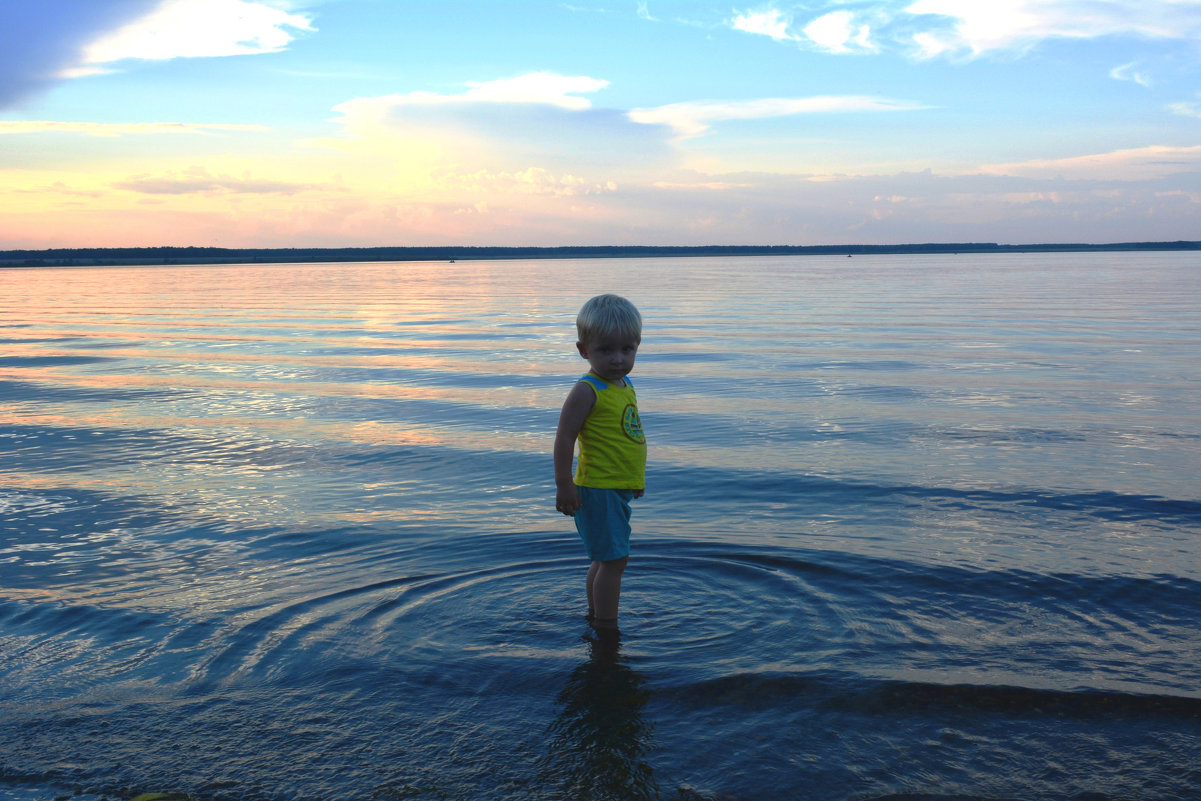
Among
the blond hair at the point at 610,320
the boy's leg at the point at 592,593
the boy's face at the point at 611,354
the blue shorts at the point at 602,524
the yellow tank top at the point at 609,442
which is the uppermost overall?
the blond hair at the point at 610,320

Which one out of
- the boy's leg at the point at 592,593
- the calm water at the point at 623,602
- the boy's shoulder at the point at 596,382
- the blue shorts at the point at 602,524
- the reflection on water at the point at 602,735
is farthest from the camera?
the boy's leg at the point at 592,593

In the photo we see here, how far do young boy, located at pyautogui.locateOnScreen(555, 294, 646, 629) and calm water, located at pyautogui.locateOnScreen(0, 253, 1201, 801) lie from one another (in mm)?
399

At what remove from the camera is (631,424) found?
4828 millimetres

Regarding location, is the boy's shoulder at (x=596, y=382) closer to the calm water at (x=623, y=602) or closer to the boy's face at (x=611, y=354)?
the boy's face at (x=611, y=354)

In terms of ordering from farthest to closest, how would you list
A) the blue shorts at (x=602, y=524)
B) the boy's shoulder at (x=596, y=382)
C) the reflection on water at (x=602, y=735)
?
the blue shorts at (x=602, y=524), the boy's shoulder at (x=596, y=382), the reflection on water at (x=602, y=735)

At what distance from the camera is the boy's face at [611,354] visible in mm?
4609

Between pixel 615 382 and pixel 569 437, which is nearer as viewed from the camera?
pixel 569 437

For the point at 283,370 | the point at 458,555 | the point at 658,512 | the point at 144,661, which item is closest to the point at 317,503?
the point at 458,555

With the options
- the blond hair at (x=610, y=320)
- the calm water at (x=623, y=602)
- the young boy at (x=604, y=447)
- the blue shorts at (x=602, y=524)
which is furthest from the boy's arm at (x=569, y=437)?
the calm water at (x=623, y=602)

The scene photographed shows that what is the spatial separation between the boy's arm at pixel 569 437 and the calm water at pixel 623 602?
717mm

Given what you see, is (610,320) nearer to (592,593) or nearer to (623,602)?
(592,593)

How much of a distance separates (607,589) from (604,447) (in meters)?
0.72

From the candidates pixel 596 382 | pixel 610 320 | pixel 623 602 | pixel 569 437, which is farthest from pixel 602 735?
pixel 610 320

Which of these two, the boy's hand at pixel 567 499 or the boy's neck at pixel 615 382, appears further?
the boy's neck at pixel 615 382
